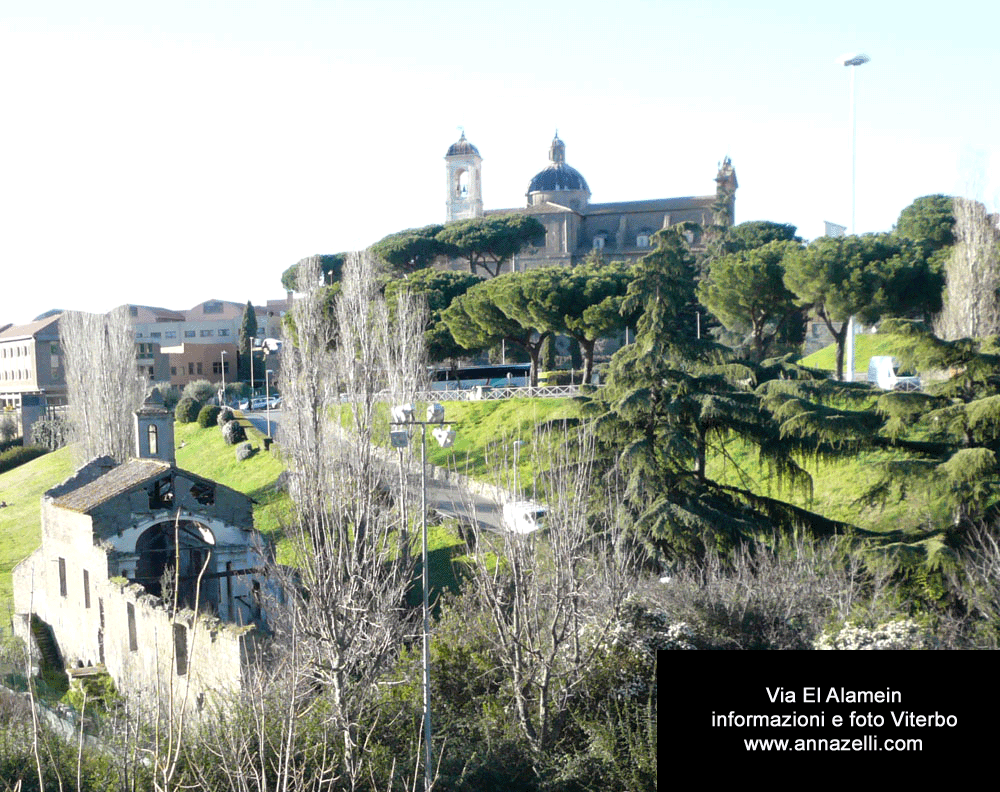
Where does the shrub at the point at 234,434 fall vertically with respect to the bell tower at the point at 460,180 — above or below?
below

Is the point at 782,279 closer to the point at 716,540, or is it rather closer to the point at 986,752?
the point at 716,540

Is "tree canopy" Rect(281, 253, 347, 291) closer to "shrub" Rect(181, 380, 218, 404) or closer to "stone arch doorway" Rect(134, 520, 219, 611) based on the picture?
"shrub" Rect(181, 380, 218, 404)

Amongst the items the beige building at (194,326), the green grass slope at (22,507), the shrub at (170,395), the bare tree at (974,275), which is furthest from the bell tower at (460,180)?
the bare tree at (974,275)

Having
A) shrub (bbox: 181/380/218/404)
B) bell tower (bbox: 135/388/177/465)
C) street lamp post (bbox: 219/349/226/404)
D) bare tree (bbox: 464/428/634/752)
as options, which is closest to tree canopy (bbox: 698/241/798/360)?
bell tower (bbox: 135/388/177/465)

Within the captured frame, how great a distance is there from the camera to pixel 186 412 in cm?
4562

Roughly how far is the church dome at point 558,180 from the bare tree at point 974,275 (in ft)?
172

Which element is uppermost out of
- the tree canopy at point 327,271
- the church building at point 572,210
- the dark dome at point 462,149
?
the dark dome at point 462,149

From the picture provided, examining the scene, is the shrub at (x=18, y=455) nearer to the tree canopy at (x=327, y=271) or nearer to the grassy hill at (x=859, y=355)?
the tree canopy at (x=327, y=271)

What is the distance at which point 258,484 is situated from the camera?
32.8 m

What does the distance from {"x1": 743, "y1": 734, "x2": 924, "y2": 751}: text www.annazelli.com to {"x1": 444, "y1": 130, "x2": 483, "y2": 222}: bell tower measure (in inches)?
2818

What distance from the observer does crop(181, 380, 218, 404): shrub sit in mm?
49688

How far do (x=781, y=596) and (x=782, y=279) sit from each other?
24318 mm

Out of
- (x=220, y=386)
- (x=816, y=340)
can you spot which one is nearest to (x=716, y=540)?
(x=816, y=340)

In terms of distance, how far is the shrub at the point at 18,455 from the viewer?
4594 centimetres
